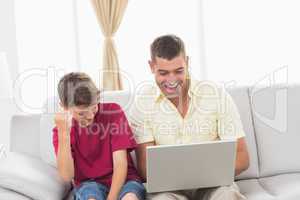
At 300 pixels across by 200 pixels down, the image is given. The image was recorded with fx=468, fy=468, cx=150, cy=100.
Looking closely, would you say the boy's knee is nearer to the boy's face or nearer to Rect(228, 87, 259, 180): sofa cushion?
the boy's face

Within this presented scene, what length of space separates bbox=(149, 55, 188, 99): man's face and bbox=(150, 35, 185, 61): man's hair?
2cm

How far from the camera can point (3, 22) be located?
4.00 metres

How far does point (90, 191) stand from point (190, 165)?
50 cm

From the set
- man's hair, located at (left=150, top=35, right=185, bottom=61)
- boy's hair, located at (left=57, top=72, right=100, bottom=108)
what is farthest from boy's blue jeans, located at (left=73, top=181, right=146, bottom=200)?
man's hair, located at (left=150, top=35, right=185, bottom=61)

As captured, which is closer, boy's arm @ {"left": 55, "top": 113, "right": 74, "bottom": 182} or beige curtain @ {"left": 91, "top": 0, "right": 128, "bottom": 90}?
boy's arm @ {"left": 55, "top": 113, "right": 74, "bottom": 182}

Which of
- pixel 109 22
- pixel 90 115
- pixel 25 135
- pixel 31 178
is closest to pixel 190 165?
pixel 90 115

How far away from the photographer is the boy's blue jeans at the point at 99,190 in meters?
2.08

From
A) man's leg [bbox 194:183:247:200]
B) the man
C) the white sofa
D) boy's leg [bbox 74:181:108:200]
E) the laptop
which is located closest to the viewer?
the laptop

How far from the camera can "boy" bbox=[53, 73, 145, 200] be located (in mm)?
2096

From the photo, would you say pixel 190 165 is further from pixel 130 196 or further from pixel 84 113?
pixel 84 113

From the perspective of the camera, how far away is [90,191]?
→ 2.08 m

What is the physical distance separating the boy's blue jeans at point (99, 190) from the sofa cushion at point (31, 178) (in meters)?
0.11

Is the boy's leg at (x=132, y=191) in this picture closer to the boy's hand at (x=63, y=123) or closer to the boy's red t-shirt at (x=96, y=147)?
the boy's red t-shirt at (x=96, y=147)

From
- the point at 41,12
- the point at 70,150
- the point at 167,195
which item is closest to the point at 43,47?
the point at 41,12
